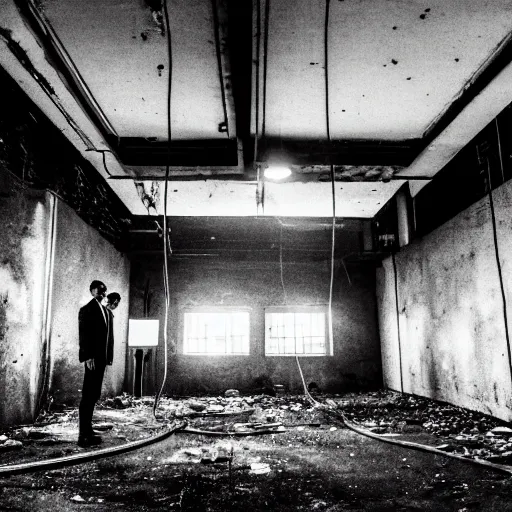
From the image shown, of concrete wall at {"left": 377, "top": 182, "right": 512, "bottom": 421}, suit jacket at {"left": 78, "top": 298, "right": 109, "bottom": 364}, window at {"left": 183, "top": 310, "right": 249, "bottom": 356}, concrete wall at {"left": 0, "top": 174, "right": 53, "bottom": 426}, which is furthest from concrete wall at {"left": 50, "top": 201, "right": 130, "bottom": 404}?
concrete wall at {"left": 377, "top": 182, "right": 512, "bottom": 421}

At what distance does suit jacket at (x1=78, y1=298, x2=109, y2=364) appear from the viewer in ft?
11.7

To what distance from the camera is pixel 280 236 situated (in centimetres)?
764

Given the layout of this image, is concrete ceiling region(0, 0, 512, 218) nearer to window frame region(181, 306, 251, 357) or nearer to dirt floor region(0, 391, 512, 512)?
dirt floor region(0, 391, 512, 512)

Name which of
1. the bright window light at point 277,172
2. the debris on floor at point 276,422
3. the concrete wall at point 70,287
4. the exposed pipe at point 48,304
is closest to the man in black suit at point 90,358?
the debris on floor at point 276,422

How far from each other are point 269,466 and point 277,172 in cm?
288

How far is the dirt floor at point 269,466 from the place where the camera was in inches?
89.4

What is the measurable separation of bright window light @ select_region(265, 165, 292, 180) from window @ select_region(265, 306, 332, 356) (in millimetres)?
4449

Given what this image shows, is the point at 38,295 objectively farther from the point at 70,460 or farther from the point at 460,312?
the point at 460,312

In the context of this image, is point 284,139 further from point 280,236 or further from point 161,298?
point 161,298

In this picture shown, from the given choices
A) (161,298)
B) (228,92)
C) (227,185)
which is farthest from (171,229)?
(228,92)

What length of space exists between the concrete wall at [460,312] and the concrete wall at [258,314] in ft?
3.84

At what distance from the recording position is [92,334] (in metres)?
3.62

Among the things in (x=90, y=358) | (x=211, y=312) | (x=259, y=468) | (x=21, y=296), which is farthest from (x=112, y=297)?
(x=211, y=312)

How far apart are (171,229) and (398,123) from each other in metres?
4.71
